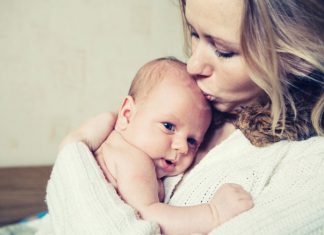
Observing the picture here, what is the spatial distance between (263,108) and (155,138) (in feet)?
0.81

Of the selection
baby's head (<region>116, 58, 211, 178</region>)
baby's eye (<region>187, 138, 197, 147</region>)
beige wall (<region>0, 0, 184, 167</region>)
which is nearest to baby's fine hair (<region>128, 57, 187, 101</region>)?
baby's head (<region>116, 58, 211, 178</region>)

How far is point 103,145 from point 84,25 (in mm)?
1012

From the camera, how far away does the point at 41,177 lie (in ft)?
5.34

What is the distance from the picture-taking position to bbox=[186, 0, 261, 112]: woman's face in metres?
0.71

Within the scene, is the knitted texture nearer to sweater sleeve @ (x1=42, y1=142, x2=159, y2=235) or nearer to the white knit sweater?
the white knit sweater

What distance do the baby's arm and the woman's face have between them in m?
0.22

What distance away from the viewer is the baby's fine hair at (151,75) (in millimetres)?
878

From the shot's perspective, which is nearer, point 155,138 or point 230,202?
point 230,202

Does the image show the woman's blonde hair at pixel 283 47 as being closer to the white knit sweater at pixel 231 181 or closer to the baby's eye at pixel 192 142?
the white knit sweater at pixel 231 181

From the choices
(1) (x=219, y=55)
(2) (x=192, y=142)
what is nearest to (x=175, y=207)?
(2) (x=192, y=142)

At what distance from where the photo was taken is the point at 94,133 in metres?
0.87

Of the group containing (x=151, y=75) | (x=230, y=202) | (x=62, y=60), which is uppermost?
(x=151, y=75)

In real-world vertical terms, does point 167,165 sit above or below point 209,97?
below

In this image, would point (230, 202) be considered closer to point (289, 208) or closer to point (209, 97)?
point (289, 208)
